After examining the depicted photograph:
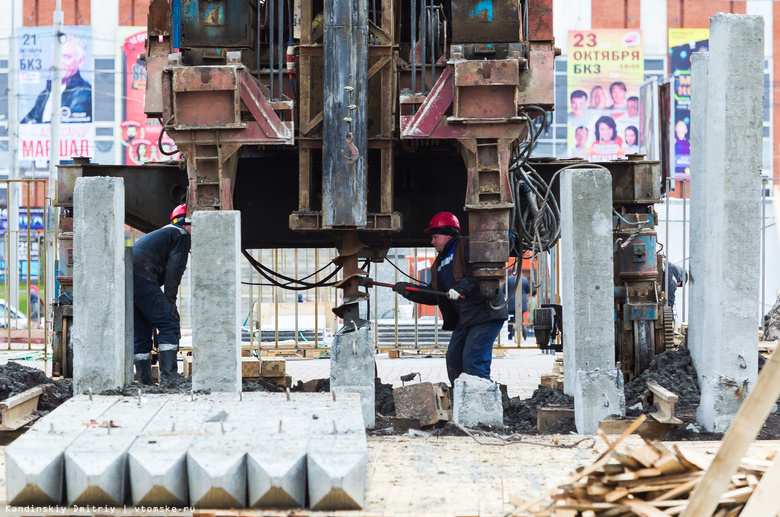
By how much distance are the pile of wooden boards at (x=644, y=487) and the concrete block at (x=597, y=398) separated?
2.09m

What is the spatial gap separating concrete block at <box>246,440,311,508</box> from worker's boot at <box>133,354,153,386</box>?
16.6 ft

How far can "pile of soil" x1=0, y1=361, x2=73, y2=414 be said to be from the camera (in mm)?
8492

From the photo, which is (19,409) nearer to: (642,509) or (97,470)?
(97,470)

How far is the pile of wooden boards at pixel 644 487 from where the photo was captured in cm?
473

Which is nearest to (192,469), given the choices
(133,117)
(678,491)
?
(678,491)

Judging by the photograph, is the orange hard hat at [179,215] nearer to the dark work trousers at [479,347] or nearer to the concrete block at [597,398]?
the dark work trousers at [479,347]

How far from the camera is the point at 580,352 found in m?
7.43

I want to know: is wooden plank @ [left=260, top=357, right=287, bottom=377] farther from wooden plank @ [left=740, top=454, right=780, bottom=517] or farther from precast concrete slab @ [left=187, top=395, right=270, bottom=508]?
wooden plank @ [left=740, top=454, right=780, bottom=517]

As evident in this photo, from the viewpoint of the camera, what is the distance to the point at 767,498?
161 inches

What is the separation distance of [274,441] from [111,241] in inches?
110

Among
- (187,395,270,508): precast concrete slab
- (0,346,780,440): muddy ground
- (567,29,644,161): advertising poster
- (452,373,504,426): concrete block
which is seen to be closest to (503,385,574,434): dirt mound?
(0,346,780,440): muddy ground

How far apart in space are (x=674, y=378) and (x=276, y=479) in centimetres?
441

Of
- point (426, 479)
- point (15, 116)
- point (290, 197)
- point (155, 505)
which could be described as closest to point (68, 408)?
point (155, 505)

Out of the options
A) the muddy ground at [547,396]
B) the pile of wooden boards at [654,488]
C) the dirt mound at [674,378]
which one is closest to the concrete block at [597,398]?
the muddy ground at [547,396]
